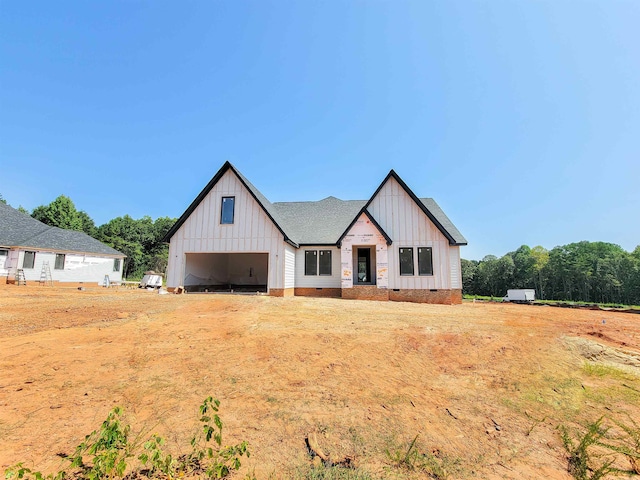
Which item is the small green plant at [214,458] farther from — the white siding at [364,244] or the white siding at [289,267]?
the white siding at [364,244]

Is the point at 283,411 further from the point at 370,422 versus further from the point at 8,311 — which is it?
the point at 8,311

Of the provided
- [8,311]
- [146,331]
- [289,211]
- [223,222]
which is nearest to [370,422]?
[146,331]

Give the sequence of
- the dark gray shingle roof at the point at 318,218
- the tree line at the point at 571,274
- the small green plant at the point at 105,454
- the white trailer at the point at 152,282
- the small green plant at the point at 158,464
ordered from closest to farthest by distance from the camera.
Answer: the small green plant at the point at 105,454
the small green plant at the point at 158,464
the dark gray shingle roof at the point at 318,218
the white trailer at the point at 152,282
the tree line at the point at 571,274

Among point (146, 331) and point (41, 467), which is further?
point (146, 331)

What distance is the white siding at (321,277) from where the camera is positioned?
19.0m

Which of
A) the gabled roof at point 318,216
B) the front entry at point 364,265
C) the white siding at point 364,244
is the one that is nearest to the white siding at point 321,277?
the gabled roof at point 318,216

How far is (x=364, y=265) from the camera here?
20.4 m

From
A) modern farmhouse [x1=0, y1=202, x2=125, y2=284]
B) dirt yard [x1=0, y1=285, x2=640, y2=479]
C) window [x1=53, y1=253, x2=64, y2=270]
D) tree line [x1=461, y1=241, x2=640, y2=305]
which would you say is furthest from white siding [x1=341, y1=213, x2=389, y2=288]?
tree line [x1=461, y1=241, x2=640, y2=305]

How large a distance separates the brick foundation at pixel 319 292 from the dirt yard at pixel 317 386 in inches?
379

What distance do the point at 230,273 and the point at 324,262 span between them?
1042 cm

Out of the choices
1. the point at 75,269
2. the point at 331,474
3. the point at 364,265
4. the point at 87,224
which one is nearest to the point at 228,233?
the point at 364,265

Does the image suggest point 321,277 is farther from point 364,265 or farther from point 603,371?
point 603,371

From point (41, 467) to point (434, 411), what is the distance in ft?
16.1

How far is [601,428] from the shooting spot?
4.41 meters
